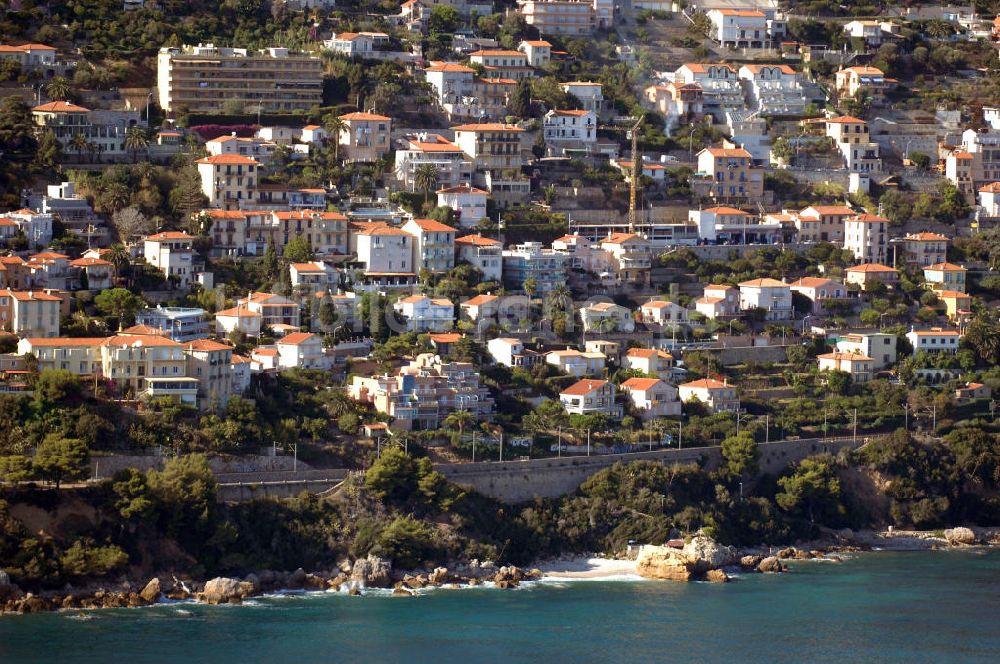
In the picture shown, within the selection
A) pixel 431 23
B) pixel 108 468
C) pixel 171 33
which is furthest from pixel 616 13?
pixel 108 468

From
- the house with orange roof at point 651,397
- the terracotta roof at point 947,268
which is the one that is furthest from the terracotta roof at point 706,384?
the terracotta roof at point 947,268

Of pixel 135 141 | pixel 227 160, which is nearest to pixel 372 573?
pixel 227 160

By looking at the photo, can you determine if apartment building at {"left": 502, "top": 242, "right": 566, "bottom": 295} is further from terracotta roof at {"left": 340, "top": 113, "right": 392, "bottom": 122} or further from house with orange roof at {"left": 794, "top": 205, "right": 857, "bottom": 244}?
house with orange roof at {"left": 794, "top": 205, "right": 857, "bottom": 244}

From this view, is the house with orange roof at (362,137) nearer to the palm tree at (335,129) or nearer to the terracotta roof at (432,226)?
the palm tree at (335,129)

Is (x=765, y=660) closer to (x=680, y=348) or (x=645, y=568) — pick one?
(x=645, y=568)

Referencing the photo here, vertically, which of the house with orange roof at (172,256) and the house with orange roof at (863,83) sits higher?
the house with orange roof at (863,83)

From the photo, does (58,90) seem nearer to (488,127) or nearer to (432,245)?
(432,245)

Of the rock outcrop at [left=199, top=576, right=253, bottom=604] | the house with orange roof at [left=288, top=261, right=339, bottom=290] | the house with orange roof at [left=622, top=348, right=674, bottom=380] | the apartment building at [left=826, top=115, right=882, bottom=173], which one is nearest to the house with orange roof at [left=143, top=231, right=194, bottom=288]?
the house with orange roof at [left=288, top=261, right=339, bottom=290]
